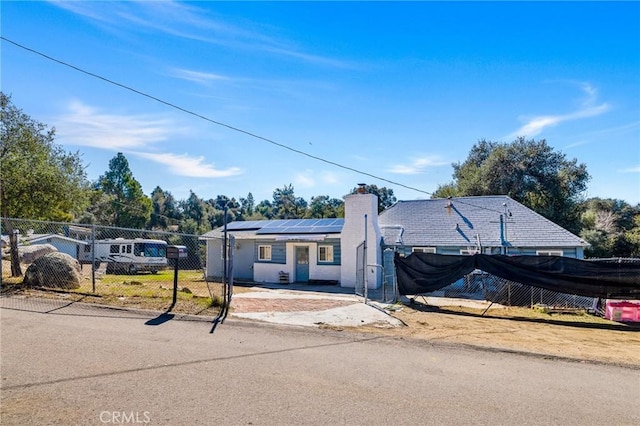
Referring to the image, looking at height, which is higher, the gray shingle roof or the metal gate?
the gray shingle roof

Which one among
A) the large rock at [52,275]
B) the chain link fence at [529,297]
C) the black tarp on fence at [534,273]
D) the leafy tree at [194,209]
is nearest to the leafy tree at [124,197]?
the leafy tree at [194,209]

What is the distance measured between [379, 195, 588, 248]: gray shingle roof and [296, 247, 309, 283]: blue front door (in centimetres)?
440

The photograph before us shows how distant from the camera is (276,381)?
16.5 ft

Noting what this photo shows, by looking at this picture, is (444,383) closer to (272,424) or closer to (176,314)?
(272,424)

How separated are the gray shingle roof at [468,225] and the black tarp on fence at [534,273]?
765 cm

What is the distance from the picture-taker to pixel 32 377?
477 cm

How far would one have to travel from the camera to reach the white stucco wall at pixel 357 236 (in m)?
19.2

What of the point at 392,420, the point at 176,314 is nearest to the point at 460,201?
the point at 176,314

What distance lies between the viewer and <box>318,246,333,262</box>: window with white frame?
803 inches

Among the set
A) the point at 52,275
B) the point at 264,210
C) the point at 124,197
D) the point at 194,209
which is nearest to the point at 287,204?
the point at 264,210

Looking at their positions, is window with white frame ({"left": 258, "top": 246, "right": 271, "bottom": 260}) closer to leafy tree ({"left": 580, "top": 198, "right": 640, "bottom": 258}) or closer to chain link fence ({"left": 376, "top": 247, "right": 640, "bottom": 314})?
chain link fence ({"left": 376, "top": 247, "right": 640, "bottom": 314})

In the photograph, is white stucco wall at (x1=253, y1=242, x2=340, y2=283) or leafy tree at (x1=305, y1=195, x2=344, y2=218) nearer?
white stucco wall at (x1=253, y1=242, x2=340, y2=283)

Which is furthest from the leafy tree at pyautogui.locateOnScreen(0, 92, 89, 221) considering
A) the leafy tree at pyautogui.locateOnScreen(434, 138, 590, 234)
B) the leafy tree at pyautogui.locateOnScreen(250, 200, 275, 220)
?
the leafy tree at pyautogui.locateOnScreen(250, 200, 275, 220)

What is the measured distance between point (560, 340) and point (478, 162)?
37.5 metres
